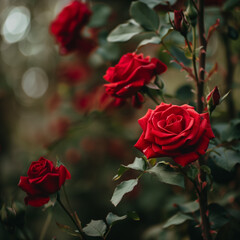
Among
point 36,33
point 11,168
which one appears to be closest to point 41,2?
point 36,33

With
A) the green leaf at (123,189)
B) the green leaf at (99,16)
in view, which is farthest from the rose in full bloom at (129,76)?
the green leaf at (99,16)

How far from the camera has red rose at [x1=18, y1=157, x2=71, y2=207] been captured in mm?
640

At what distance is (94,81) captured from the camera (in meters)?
1.85

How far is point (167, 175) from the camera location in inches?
24.3

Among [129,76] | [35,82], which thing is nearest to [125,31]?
[129,76]

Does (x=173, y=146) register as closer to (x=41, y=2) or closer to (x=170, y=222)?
(x=170, y=222)

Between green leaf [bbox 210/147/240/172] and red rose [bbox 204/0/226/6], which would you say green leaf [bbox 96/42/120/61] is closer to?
red rose [bbox 204/0/226/6]

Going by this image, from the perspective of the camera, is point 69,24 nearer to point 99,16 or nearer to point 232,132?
point 99,16

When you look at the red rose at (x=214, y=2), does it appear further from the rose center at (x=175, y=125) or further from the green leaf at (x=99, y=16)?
the rose center at (x=175, y=125)

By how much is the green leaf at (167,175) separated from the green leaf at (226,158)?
129mm

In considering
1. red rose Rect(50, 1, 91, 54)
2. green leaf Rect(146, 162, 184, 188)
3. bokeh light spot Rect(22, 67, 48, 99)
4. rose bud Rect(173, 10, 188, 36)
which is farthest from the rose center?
bokeh light spot Rect(22, 67, 48, 99)

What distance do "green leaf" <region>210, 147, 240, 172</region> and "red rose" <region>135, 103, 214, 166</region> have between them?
15cm

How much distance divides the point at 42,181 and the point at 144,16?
1.66 feet

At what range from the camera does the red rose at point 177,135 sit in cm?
54
